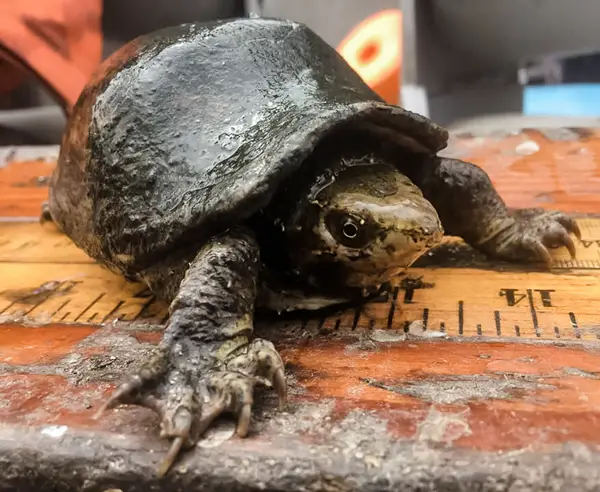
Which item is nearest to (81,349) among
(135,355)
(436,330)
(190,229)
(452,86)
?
(135,355)

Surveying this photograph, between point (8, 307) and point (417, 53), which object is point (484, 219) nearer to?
Result: point (8, 307)

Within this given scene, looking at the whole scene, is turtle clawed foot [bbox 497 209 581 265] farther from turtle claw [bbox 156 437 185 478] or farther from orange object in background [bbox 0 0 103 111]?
orange object in background [bbox 0 0 103 111]

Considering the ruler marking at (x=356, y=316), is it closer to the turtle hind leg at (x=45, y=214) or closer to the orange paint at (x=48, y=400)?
the orange paint at (x=48, y=400)

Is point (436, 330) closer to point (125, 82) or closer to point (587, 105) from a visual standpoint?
point (125, 82)

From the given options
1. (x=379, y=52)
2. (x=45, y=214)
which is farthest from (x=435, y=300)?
(x=379, y=52)

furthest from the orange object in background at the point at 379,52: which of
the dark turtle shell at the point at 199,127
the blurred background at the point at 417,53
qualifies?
the dark turtle shell at the point at 199,127

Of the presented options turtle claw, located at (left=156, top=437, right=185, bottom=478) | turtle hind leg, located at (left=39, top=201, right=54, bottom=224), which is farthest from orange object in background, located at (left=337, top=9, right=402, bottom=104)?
turtle claw, located at (left=156, top=437, right=185, bottom=478)

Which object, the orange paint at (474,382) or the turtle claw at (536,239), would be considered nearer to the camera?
the orange paint at (474,382)
